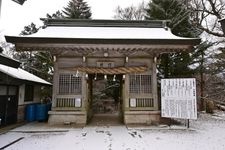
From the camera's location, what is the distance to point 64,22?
1317 cm

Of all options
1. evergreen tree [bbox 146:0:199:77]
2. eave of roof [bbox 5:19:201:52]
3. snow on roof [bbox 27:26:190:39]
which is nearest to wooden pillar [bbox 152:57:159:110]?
eave of roof [bbox 5:19:201:52]

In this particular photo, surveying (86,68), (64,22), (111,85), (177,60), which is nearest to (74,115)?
(86,68)

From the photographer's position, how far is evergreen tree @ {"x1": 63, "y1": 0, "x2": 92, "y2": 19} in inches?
876

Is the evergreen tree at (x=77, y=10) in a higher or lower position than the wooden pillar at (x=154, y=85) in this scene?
higher

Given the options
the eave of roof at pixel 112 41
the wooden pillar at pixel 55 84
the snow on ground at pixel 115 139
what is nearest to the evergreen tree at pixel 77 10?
the wooden pillar at pixel 55 84

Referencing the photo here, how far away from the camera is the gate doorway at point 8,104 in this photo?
9617 millimetres

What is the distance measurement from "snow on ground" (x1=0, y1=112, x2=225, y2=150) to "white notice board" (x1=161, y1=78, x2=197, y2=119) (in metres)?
0.76

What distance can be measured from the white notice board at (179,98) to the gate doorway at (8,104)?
763cm

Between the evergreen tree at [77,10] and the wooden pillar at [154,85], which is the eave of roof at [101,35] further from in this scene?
the evergreen tree at [77,10]

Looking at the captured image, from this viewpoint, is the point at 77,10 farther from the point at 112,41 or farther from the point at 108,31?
the point at 112,41

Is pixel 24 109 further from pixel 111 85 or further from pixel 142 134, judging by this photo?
pixel 111 85

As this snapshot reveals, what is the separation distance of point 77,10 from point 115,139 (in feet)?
61.2

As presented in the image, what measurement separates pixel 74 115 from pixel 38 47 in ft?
12.5

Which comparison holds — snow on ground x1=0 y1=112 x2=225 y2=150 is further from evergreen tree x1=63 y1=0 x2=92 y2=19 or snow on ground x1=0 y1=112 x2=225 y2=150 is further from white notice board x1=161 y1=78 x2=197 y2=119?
evergreen tree x1=63 y1=0 x2=92 y2=19
